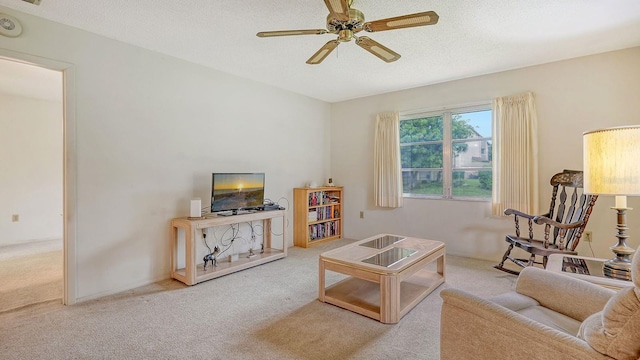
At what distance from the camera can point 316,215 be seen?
476 cm

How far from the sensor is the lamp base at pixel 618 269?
5.72ft

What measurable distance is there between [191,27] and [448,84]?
10.9 feet

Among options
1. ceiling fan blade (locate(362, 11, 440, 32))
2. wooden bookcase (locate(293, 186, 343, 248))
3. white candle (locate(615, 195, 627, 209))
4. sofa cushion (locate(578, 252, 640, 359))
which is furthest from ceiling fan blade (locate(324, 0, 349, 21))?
wooden bookcase (locate(293, 186, 343, 248))

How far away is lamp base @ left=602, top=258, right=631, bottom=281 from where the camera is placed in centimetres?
174

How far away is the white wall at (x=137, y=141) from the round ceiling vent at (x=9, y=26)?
0.04 m

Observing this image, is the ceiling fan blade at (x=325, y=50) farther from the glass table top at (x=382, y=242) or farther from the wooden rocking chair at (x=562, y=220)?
the wooden rocking chair at (x=562, y=220)

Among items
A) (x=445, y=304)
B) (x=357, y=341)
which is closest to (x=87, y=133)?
(x=357, y=341)

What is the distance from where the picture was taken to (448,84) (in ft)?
13.5

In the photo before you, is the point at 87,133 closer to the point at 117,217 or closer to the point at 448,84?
the point at 117,217

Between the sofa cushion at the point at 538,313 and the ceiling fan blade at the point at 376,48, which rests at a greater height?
the ceiling fan blade at the point at 376,48

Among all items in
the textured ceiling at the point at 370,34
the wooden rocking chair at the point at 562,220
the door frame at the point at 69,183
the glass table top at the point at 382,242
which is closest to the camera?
the textured ceiling at the point at 370,34

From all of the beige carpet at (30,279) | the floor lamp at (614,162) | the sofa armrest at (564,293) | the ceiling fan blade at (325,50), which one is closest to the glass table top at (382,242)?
the sofa armrest at (564,293)

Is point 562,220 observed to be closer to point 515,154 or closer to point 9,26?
point 515,154

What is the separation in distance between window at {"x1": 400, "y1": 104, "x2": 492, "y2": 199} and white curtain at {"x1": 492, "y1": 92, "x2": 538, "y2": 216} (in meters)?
0.19
